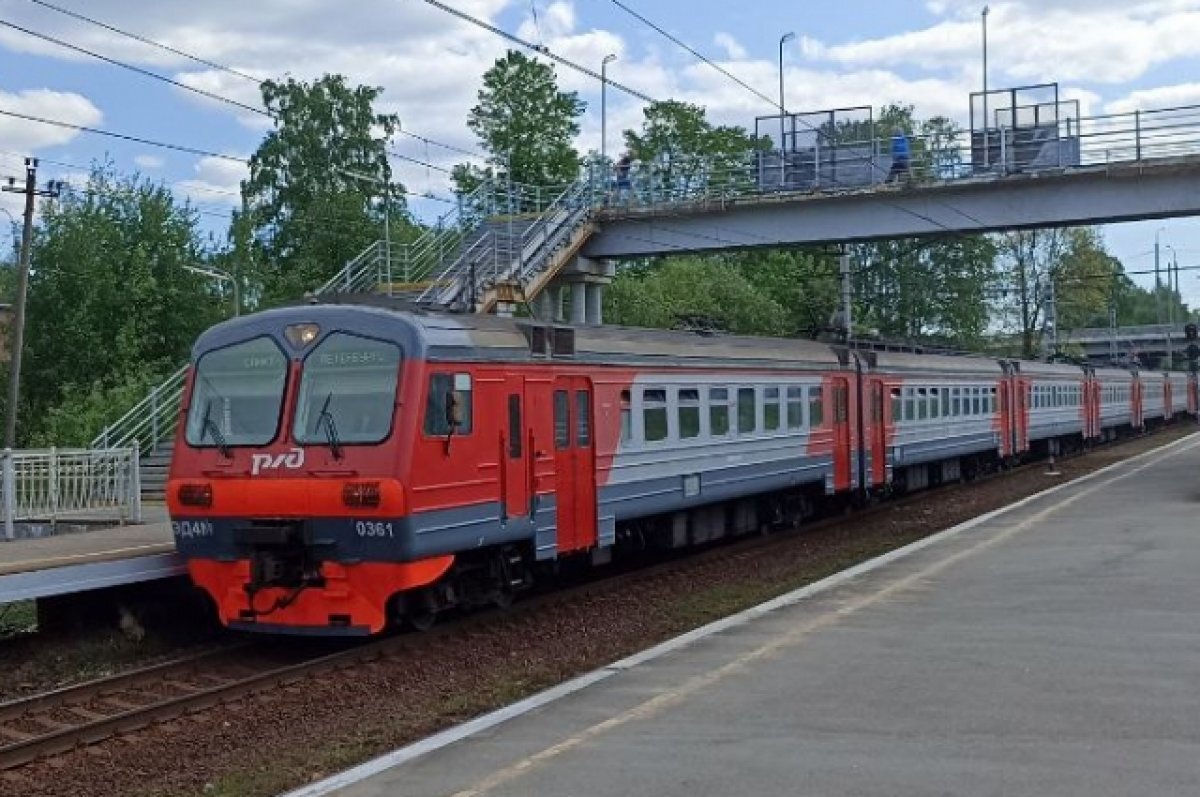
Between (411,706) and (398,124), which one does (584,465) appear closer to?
(411,706)

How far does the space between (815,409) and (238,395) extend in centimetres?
1045

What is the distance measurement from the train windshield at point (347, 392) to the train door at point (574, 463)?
2396 mm

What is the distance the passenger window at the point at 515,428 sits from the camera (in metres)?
12.2

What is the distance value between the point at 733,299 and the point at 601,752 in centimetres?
4429

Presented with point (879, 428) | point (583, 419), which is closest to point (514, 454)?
point (583, 419)

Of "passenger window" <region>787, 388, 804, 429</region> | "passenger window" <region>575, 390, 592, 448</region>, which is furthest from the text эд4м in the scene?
"passenger window" <region>575, 390, 592, 448</region>

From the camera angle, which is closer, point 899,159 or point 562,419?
point 562,419

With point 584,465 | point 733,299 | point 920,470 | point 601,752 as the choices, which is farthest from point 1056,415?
point 601,752

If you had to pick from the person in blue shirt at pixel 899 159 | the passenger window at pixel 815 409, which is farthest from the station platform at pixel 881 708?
the person in blue shirt at pixel 899 159

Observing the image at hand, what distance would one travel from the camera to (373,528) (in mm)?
10617

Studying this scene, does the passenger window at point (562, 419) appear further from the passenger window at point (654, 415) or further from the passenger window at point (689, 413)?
the passenger window at point (689, 413)

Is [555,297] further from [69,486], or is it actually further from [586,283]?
[69,486]

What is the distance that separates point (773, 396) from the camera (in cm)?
1841

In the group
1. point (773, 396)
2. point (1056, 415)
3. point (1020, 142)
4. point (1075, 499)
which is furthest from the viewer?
point (1056, 415)
